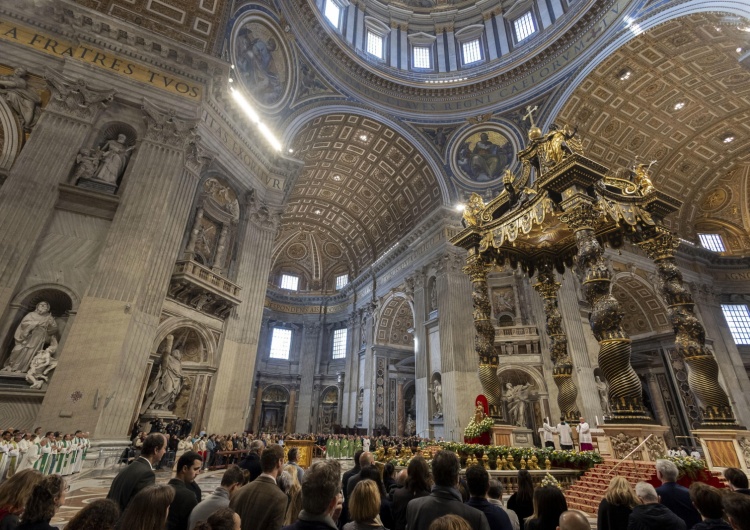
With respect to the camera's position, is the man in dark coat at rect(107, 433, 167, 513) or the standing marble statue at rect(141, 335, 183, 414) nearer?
the man in dark coat at rect(107, 433, 167, 513)

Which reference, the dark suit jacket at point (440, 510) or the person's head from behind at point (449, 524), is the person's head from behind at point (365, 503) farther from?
the person's head from behind at point (449, 524)

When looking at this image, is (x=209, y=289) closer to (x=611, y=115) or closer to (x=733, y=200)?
(x=611, y=115)

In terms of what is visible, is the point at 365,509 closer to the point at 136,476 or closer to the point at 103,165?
the point at 136,476

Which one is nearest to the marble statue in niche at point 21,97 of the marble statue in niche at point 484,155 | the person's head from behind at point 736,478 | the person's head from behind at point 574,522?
the person's head from behind at point 574,522

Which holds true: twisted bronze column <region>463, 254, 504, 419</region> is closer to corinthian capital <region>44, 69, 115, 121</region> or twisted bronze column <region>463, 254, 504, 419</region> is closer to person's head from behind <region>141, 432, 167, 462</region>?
person's head from behind <region>141, 432, 167, 462</region>

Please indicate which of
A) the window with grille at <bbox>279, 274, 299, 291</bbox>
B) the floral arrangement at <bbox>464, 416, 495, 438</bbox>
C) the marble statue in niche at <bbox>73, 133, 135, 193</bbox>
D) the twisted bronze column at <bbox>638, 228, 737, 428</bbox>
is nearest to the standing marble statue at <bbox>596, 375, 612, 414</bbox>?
the twisted bronze column at <bbox>638, 228, 737, 428</bbox>

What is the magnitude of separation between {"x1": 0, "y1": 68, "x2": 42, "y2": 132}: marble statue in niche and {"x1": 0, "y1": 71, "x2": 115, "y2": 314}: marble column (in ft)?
1.15

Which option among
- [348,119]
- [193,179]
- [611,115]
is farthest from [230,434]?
[611,115]

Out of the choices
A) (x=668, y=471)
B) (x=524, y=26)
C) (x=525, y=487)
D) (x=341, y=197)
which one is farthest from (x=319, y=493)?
(x=341, y=197)

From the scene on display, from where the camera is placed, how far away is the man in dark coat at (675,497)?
2.91m

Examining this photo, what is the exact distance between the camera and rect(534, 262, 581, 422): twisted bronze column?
877 centimetres

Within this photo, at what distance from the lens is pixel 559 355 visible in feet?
29.7

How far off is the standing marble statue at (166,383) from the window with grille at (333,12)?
626 inches

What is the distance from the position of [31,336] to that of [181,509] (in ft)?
26.7
